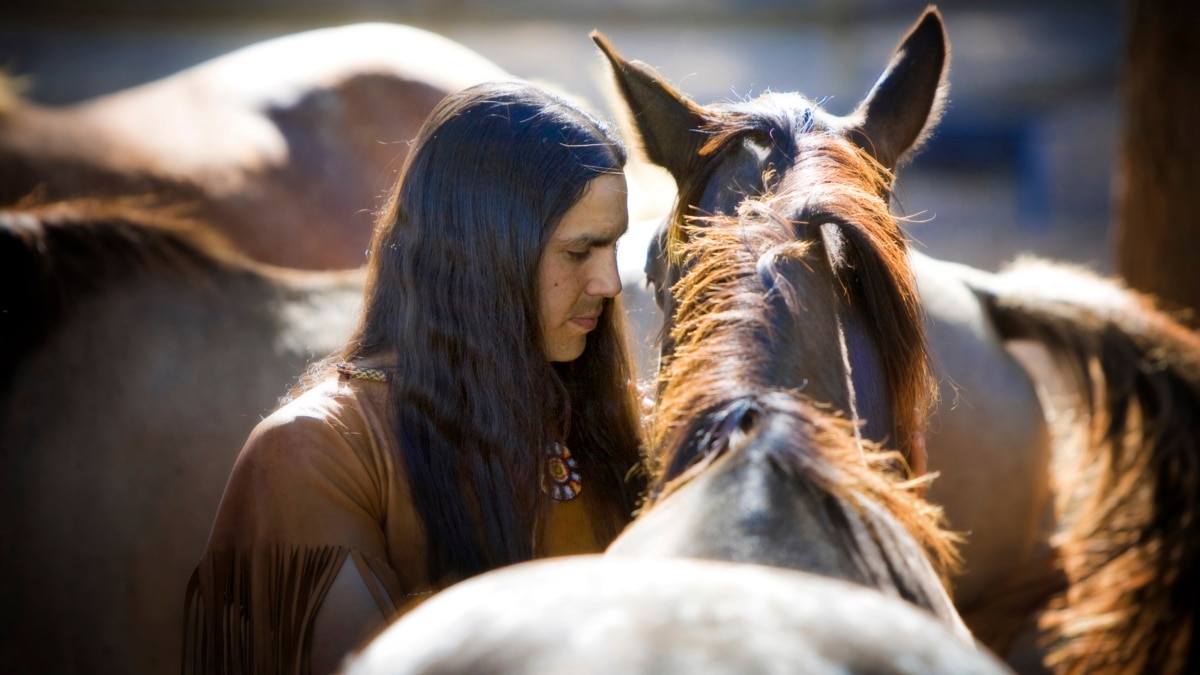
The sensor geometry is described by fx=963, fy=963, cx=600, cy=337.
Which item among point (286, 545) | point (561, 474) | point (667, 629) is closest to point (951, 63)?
point (561, 474)

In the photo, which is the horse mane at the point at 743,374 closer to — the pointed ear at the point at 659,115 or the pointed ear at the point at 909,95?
the pointed ear at the point at 659,115

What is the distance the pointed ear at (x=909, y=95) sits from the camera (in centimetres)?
165

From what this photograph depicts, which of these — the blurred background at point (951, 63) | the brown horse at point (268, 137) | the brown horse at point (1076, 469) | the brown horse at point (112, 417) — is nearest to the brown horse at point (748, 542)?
the brown horse at point (1076, 469)

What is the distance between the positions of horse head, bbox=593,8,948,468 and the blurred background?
6.49 metres

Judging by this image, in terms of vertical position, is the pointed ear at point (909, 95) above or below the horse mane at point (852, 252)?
above

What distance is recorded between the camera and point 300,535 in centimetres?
123

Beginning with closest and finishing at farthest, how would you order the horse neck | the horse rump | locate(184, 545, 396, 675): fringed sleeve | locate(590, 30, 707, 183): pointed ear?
1. the horse rump
2. the horse neck
3. locate(184, 545, 396, 675): fringed sleeve
4. locate(590, 30, 707, 183): pointed ear

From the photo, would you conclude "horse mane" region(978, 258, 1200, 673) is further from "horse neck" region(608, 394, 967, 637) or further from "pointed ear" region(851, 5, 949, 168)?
"horse neck" region(608, 394, 967, 637)

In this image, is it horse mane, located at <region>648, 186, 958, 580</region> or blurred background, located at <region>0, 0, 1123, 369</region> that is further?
blurred background, located at <region>0, 0, 1123, 369</region>

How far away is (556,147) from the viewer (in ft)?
4.62

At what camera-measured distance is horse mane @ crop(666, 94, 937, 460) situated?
1.30m

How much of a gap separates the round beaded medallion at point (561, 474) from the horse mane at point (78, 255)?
1252 mm

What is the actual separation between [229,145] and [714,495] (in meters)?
2.53

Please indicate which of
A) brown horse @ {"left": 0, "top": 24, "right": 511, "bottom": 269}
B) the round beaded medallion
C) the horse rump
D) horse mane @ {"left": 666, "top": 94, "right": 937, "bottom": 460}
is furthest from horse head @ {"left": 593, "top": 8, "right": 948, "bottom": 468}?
brown horse @ {"left": 0, "top": 24, "right": 511, "bottom": 269}
